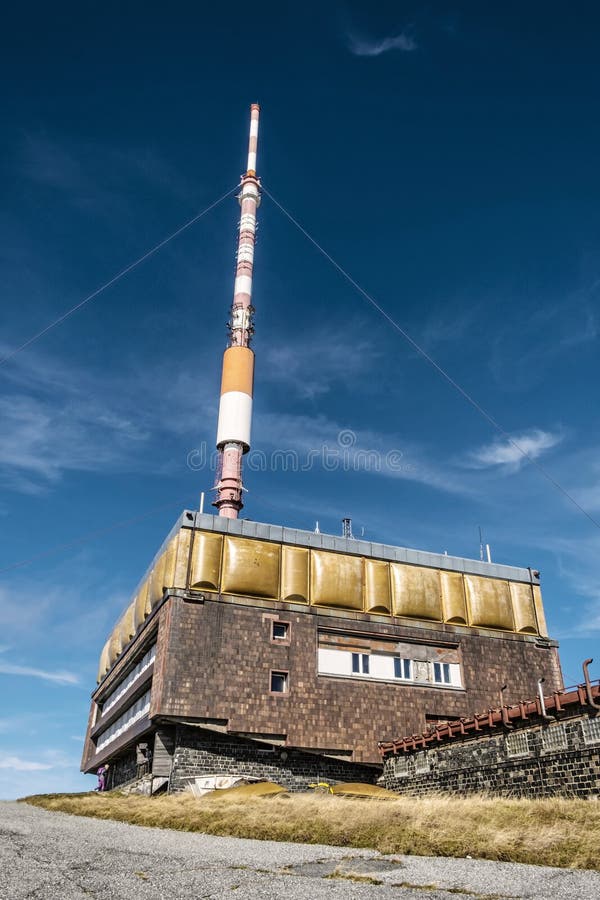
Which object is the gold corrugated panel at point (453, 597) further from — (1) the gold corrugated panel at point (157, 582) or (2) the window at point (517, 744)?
(1) the gold corrugated panel at point (157, 582)

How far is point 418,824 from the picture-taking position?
55.2 feet

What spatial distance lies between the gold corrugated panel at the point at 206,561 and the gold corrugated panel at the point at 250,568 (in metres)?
0.36

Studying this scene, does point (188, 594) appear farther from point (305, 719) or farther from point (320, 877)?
point (320, 877)

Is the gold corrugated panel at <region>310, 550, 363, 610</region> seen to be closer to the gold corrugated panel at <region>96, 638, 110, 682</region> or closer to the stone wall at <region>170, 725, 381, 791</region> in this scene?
the stone wall at <region>170, 725, 381, 791</region>

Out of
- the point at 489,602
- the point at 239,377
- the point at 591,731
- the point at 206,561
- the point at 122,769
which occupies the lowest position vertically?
the point at 591,731

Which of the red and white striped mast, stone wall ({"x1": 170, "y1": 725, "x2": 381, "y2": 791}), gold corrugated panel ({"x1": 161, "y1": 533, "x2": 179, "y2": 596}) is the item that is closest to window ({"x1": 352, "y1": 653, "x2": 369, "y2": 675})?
stone wall ({"x1": 170, "y1": 725, "x2": 381, "y2": 791})

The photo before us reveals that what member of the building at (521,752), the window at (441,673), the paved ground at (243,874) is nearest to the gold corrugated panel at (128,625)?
the window at (441,673)

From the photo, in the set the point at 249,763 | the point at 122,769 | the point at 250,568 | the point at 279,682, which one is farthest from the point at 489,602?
the point at 122,769

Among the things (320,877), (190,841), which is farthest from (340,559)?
(320,877)

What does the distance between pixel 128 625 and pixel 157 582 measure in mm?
8663

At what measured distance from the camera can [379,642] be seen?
1449 inches

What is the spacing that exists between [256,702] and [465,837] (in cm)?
1807

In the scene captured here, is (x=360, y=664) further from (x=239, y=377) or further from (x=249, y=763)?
(x=239, y=377)

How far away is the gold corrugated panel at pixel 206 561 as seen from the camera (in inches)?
1335
